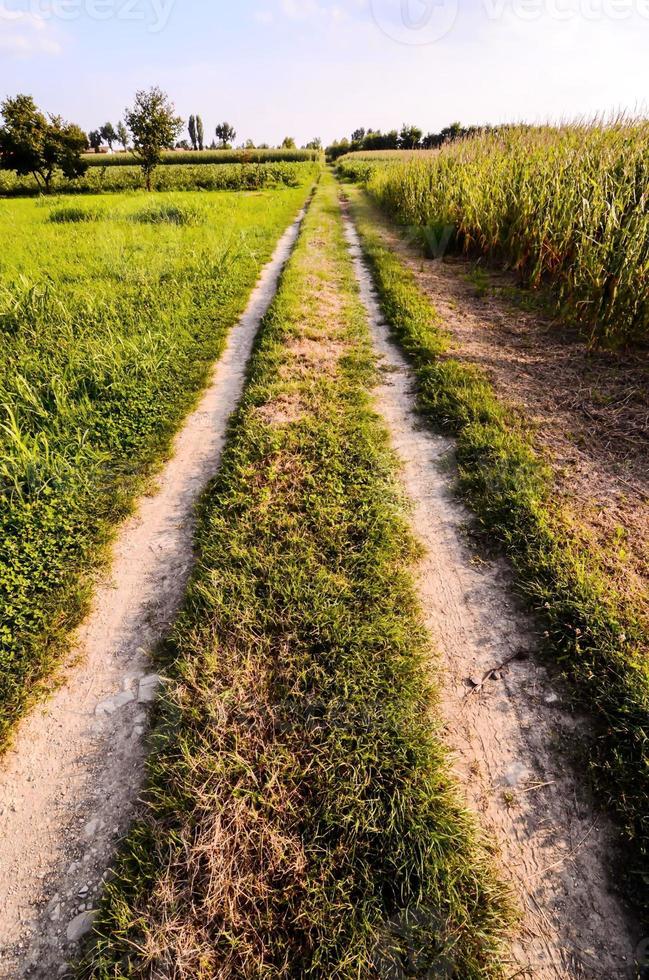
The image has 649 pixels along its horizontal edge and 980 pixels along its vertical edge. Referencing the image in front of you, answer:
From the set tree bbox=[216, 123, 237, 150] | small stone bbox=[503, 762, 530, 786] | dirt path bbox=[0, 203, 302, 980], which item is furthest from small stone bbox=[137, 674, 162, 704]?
tree bbox=[216, 123, 237, 150]

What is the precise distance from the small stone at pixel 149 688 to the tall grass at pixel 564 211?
6328 mm

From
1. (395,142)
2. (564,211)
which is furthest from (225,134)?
(564,211)

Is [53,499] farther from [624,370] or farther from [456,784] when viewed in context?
[624,370]

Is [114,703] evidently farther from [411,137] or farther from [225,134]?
[225,134]

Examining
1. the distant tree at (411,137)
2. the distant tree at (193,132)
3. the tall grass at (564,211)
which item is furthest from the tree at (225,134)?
the tall grass at (564,211)

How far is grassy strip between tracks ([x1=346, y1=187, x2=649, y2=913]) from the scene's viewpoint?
2047 millimetres

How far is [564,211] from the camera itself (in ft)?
22.0

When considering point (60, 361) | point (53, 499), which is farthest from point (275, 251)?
point (53, 499)

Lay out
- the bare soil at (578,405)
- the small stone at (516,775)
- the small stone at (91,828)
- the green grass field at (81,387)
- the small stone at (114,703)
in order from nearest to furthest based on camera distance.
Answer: the small stone at (91,828) < the small stone at (516,775) < the small stone at (114,703) < the green grass field at (81,387) < the bare soil at (578,405)

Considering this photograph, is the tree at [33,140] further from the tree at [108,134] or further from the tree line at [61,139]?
the tree at [108,134]

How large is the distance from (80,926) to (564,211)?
363 inches

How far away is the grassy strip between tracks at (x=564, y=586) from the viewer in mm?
2047

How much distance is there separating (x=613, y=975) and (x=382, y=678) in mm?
1341

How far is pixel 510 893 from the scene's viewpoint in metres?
1.79
